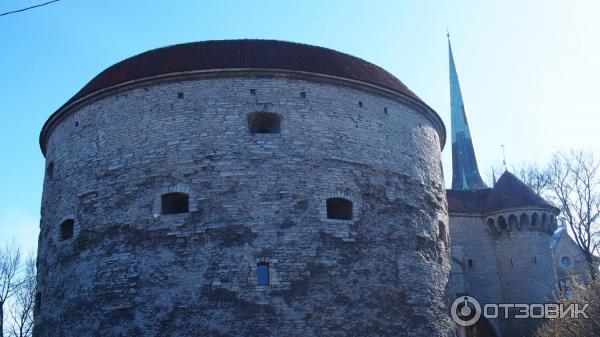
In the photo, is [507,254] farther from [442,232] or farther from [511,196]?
[442,232]

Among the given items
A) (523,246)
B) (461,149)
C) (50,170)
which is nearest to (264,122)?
(50,170)

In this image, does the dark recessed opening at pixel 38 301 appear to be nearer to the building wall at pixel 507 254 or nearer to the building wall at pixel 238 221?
the building wall at pixel 238 221

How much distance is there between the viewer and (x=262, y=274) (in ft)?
35.9

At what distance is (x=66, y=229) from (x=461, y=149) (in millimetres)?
23494

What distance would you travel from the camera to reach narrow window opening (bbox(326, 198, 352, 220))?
1195 centimetres

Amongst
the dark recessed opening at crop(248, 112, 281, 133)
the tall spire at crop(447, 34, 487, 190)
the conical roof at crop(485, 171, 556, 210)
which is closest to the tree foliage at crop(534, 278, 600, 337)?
the dark recessed opening at crop(248, 112, 281, 133)

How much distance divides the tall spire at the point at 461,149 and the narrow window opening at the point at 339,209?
725 inches

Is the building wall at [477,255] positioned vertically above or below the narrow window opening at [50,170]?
below

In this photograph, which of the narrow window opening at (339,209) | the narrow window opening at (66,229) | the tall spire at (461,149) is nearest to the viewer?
the narrow window opening at (339,209)

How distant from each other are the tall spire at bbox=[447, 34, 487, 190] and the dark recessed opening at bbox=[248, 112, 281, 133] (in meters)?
18.7

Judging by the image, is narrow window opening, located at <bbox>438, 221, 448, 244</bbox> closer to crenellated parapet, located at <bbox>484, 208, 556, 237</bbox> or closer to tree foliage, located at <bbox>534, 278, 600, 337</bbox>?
tree foliage, located at <bbox>534, 278, 600, 337</bbox>

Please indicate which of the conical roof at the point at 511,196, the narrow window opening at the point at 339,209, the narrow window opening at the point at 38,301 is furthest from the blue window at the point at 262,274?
the conical roof at the point at 511,196

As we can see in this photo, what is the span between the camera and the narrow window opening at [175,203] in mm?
11625

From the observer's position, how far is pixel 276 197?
11438mm
